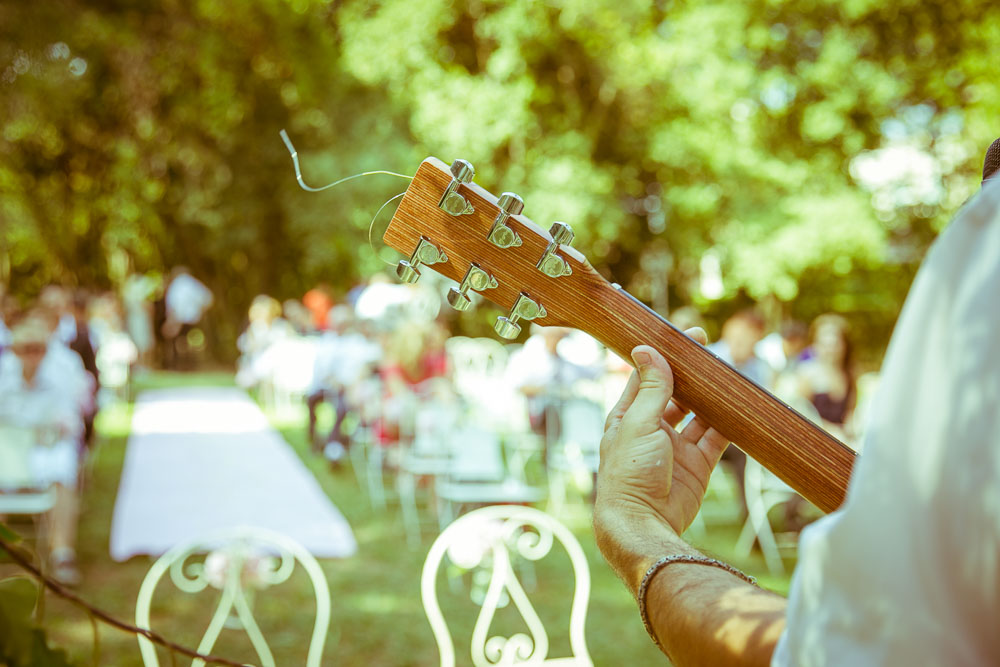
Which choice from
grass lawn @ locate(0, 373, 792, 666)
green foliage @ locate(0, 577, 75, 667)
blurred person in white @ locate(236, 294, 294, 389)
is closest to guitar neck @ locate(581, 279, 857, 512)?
green foliage @ locate(0, 577, 75, 667)

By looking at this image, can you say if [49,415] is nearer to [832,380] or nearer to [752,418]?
[832,380]

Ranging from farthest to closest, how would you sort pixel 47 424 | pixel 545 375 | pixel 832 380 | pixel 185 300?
pixel 185 300, pixel 545 375, pixel 832 380, pixel 47 424

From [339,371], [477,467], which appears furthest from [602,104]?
[477,467]

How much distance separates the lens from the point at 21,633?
83 centimetres

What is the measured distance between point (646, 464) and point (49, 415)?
5752mm

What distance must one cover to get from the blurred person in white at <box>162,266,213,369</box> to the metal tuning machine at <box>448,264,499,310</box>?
2022cm

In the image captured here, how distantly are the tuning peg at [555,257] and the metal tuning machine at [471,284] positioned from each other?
0.25 feet

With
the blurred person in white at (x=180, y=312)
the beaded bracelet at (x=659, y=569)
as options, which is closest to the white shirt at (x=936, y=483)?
the beaded bracelet at (x=659, y=569)

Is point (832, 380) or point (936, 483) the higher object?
point (832, 380)

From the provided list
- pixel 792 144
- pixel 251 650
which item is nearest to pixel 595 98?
pixel 792 144

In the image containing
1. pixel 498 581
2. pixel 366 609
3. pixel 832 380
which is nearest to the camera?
pixel 498 581

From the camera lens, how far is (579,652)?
9.84 ft

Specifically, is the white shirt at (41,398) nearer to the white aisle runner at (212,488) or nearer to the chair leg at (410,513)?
the white aisle runner at (212,488)

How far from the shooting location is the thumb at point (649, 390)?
117cm
